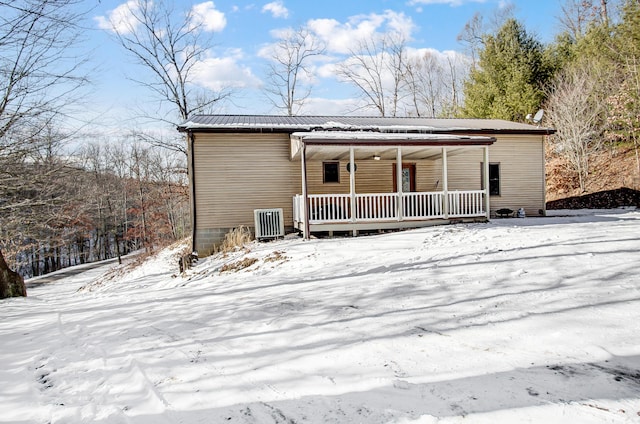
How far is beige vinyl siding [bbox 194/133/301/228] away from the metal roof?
1.23 feet

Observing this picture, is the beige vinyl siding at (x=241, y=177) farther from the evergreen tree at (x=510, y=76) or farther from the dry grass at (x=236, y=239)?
the evergreen tree at (x=510, y=76)

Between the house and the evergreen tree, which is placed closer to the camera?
the house

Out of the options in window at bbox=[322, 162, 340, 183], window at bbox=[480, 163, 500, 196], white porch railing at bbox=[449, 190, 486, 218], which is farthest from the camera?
window at bbox=[480, 163, 500, 196]

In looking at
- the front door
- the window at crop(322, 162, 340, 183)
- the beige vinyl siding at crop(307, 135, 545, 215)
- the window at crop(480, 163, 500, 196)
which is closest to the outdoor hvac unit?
the window at crop(322, 162, 340, 183)

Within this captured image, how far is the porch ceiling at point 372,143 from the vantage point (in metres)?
10.5

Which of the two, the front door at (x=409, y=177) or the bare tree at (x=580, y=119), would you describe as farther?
the bare tree at (x=580, y=119)

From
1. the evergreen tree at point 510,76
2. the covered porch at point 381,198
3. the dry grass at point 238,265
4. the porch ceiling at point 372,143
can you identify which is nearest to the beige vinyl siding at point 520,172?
the covered porch at point 381,198

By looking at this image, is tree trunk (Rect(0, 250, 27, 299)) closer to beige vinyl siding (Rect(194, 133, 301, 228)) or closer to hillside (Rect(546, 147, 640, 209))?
beige vinyl siding (Rect(194, 133, 301, 228))

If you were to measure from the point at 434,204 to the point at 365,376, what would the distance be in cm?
963

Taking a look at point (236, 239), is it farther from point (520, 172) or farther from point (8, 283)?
point (520, 172)

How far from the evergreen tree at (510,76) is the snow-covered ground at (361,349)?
815 inches

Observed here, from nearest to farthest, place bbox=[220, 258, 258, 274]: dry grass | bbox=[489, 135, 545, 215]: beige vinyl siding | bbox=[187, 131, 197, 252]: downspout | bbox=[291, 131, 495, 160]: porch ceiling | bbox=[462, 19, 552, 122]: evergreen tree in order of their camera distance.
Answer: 1. bbox=[220, 258, 258, 274]: dry grass
2. bbox=[291, 131, 495, 160]: porch ceiling
3. bbox=[187, 131, 197, 252]: downspout
4. bbox=[489, 135, 545, 215]: beige vinyl siding
5. bbox=[462, 19, 552, 122]: evergreen tree

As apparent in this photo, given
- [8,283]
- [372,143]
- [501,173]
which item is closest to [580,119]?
[501,173]

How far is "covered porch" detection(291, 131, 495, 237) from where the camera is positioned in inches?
422
